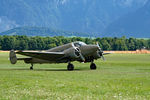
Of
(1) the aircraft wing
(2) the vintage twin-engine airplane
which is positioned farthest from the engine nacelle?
(1) the aircraft wing

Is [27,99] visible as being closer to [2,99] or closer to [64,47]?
[2,99]

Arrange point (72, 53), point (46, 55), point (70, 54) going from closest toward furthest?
point (72, 53) < point (70, 54) < point (46, 55)

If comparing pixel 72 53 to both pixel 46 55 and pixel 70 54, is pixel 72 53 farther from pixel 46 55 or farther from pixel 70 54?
pixel 46 55

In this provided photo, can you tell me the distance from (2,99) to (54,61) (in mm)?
21485

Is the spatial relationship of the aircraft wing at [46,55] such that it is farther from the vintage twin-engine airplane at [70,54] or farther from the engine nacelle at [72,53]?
the engine nacelle at [72,53]

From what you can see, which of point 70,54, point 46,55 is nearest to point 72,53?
point 70,54

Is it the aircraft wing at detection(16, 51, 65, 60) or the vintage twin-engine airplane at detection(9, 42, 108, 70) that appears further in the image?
the aircraft wing at detection(16, 51, 65, 60)

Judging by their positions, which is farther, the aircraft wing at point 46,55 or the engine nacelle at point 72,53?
the aircraft wing at point 46,55

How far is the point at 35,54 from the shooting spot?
3312 centimetres

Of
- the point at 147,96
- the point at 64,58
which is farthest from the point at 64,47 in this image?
the point at 147,96

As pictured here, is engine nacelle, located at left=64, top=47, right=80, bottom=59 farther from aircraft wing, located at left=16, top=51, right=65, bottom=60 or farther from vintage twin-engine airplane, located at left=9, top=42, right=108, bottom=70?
aircraft wing, located at left=16, top=51, right=65, bottom=60

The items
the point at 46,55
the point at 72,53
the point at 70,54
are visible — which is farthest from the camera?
the point at 46,55

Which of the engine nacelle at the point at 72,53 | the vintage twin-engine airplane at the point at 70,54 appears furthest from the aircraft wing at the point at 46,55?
the engine nacelle at the point at 72,53

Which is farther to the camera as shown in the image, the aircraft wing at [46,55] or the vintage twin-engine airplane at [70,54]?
the aircraft wing at [46,55]
